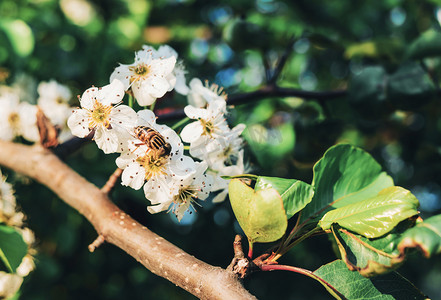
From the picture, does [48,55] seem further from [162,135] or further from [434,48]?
[434,48]

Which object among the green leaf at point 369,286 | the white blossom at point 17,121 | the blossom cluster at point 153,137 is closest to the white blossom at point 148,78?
the blossom cluster at point 153,137

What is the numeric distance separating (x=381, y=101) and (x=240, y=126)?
582 millimetres

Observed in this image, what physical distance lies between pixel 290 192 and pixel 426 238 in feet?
0.65

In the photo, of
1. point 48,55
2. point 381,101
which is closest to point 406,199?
point 381,101

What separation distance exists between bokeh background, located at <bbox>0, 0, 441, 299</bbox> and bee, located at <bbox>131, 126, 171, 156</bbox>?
0.34 m

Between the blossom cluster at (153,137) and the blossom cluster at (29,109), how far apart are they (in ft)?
2.03

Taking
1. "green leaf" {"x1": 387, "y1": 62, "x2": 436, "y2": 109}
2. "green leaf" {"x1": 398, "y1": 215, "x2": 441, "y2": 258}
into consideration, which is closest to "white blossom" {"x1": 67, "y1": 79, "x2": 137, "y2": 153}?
"green leaf" {"x1": 398, "y1": 215, "x2": 441, "y2": 258}

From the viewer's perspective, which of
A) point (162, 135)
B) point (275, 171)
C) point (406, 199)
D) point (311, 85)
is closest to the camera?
point (406, 199)

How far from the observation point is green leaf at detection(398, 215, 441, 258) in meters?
0.48

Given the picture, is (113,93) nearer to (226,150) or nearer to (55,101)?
(226,150)

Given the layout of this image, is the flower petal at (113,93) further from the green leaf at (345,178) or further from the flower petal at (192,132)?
the green leaf at (345,178)

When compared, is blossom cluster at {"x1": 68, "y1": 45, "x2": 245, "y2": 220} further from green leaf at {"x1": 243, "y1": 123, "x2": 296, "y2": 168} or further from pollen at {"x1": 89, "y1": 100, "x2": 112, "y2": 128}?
green leaf at {"x1": 243, "y1": 123, "x2": 296, "y2": 168}

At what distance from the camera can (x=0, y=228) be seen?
83 cm

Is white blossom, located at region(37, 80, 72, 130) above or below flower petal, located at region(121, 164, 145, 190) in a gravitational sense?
below
